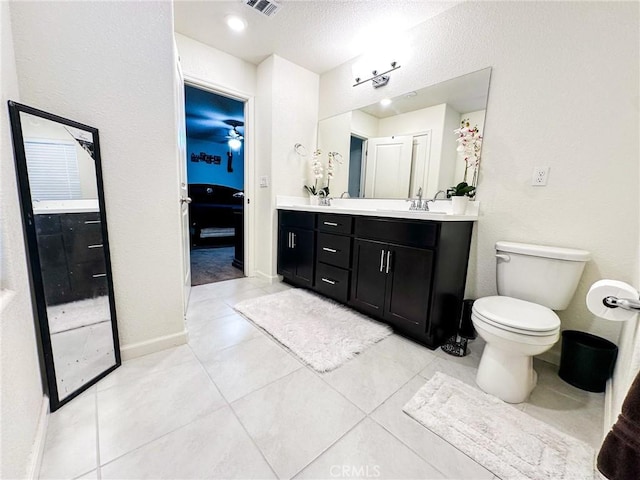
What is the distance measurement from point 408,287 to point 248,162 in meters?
2.22

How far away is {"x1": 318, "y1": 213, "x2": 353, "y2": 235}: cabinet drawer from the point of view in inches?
82.0

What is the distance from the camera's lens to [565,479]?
89 cm

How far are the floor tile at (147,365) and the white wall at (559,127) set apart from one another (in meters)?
2.00

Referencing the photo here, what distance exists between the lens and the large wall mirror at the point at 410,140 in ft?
6.15

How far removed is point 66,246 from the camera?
116 cm

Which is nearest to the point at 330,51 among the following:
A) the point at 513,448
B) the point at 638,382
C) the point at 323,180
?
the point at 323,180

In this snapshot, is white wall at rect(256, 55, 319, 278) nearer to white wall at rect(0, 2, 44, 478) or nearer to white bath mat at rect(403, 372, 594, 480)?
white wall at rect(0, 2, 44, 478)

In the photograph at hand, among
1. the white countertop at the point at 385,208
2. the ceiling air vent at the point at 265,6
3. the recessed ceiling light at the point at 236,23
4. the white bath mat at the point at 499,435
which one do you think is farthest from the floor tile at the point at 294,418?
the recessed ceiling light at the point at 236,23

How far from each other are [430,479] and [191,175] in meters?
6.63

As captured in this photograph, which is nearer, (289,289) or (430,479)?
(430,479)

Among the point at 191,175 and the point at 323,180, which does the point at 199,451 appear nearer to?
the point at 323,180

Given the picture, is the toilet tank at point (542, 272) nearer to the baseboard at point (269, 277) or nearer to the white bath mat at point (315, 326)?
the white bath mat at point (315, 326)

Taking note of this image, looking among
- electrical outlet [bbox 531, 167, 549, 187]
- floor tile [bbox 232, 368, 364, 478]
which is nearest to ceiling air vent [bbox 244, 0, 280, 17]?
electrical outlet [bbox 531, 167, 549, 187]

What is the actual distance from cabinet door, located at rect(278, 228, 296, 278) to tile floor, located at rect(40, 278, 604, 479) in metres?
1.14
